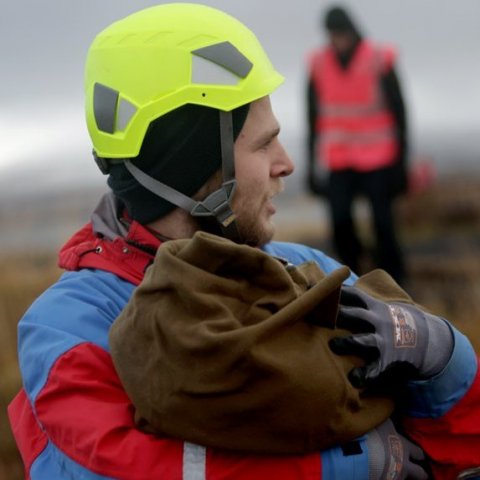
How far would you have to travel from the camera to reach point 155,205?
2662mm

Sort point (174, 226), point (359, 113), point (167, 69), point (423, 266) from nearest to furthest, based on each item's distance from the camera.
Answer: point (167, 69) → point (174, 226) → point (359, 113) → point (423, 266)

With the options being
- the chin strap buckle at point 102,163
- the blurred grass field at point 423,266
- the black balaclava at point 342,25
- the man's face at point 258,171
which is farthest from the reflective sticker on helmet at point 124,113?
the black balaclava at point 342,25

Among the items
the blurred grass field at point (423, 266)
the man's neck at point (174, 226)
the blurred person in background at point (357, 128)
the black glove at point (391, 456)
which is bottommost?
the blurred grass field at point (423, 266)

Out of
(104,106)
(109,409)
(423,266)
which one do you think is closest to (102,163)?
(104,106)

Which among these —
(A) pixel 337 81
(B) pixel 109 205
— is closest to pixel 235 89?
(B) pixel 109 205

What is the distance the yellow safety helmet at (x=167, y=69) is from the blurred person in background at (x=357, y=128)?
17.3 feet

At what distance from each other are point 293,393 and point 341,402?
0.11 metres

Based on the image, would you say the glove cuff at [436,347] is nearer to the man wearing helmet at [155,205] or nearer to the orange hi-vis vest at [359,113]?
the man wearing helmet at [155,205]

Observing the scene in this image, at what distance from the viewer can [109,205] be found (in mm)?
2777

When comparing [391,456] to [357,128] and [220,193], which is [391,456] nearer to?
[220,193]

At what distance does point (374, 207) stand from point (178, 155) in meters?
5.54

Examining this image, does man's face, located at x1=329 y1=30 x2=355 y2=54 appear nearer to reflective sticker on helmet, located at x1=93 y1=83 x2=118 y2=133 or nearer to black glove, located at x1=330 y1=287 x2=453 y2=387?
reflective sticker on helmet, located at x1=93 y1=83 x2=118 y2=133

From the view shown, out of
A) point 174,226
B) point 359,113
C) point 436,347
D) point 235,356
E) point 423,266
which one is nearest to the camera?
point 235,356

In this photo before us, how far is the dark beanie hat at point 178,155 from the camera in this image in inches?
102
